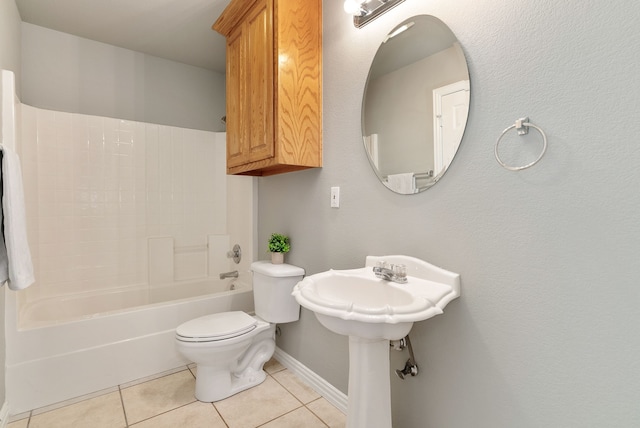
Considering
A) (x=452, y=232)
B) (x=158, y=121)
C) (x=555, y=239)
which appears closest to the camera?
(x=555, y=239)

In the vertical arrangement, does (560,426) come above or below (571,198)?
below

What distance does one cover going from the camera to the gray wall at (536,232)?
801mm

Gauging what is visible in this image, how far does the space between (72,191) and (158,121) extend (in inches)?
39.5

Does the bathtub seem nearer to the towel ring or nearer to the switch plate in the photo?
the switch plate

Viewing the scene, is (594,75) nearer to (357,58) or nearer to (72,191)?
(357,58)

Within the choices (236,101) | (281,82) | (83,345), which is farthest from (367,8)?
(83,345)

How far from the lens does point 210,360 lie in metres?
1.67

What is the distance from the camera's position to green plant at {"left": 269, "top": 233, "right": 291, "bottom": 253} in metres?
2.05

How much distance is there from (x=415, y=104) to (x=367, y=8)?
0.57 meters

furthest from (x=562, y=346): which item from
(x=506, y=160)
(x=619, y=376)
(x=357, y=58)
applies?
(x=357, y=58)

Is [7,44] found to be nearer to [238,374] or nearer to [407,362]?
[238,374]

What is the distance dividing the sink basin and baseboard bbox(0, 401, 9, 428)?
167 centimetres

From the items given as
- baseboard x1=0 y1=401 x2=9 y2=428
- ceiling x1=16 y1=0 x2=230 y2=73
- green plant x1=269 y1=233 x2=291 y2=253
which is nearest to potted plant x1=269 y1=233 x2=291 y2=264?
green plant x1=269 y1=233 x2=291 y2=253

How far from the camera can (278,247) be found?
2049 millimetres
